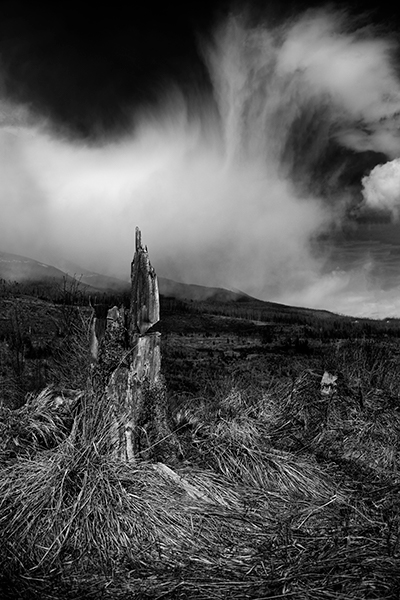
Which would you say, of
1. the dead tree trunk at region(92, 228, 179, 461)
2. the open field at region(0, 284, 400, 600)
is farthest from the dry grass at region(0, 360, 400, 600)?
the dead tree trunk at region(92, 228, 179, 461)

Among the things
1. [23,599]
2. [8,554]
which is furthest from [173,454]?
[23,599]

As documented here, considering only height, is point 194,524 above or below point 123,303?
below

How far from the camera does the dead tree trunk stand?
20.3ft

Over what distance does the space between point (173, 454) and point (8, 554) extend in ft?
8.46

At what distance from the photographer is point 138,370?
6.43 m

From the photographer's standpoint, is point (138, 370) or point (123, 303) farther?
point (123, 303)

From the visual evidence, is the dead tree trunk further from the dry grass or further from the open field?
the dry grass

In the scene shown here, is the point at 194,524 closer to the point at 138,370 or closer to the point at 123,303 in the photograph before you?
the point at 138,370

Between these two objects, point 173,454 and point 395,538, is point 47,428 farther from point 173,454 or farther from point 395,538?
point 395,538

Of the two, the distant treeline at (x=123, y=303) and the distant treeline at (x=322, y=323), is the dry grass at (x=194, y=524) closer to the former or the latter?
the distant treeline at (x=123, y=303)

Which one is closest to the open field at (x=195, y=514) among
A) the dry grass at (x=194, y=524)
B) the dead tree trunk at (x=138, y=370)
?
the dry grass at (x=194, y=524)

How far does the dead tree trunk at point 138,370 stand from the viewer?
→ 6191 mm

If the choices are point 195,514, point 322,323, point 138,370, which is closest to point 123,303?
point 138,370

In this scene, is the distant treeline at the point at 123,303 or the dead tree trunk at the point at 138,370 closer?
the dead tree trunk at the point at 138,370
